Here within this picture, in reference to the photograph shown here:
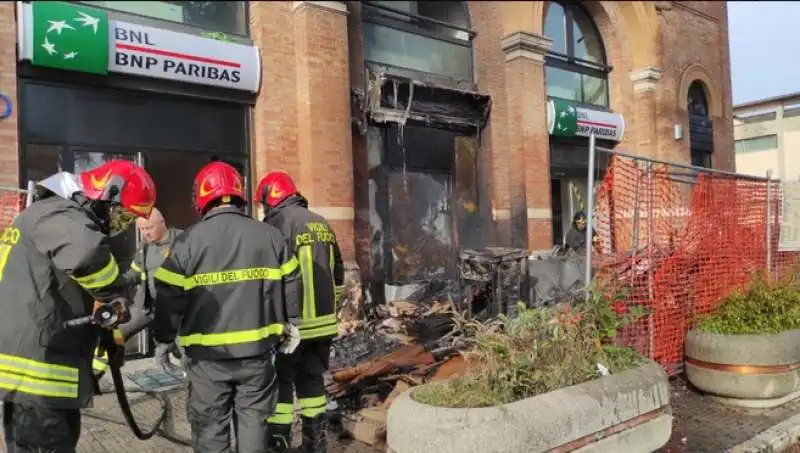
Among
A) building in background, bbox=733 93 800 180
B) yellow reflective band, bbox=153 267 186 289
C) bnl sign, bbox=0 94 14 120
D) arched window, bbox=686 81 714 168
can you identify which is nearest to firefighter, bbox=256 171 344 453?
yellow reflective band, bbox=153 267 186 289

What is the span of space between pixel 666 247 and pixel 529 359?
2.74 m

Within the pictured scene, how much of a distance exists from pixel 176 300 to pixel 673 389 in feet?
16.3

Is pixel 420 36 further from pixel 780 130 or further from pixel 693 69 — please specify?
pixel 693 69

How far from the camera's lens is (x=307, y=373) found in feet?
14.5

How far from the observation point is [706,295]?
244 inches

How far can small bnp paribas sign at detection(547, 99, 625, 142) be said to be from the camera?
13.1 metres

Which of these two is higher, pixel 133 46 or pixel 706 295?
pixel 133 46

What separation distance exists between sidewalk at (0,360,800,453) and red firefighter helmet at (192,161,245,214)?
5.83ft

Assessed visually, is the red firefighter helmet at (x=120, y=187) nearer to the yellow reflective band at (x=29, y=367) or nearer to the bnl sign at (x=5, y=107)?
the yellow reflective band at (x=29, y=367)

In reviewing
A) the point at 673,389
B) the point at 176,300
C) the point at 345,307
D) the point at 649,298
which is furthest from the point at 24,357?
the point at 345,307

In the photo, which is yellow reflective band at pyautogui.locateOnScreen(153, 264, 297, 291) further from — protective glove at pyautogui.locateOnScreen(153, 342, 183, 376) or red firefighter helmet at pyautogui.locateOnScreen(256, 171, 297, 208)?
protective glove at pyautogui.locateOnScreen(153, 342, 183, 376)

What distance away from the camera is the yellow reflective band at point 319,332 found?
4344 mm

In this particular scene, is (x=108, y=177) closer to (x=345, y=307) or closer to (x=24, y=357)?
(x=24, y=357)

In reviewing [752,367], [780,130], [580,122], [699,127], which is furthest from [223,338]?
[699,127]
